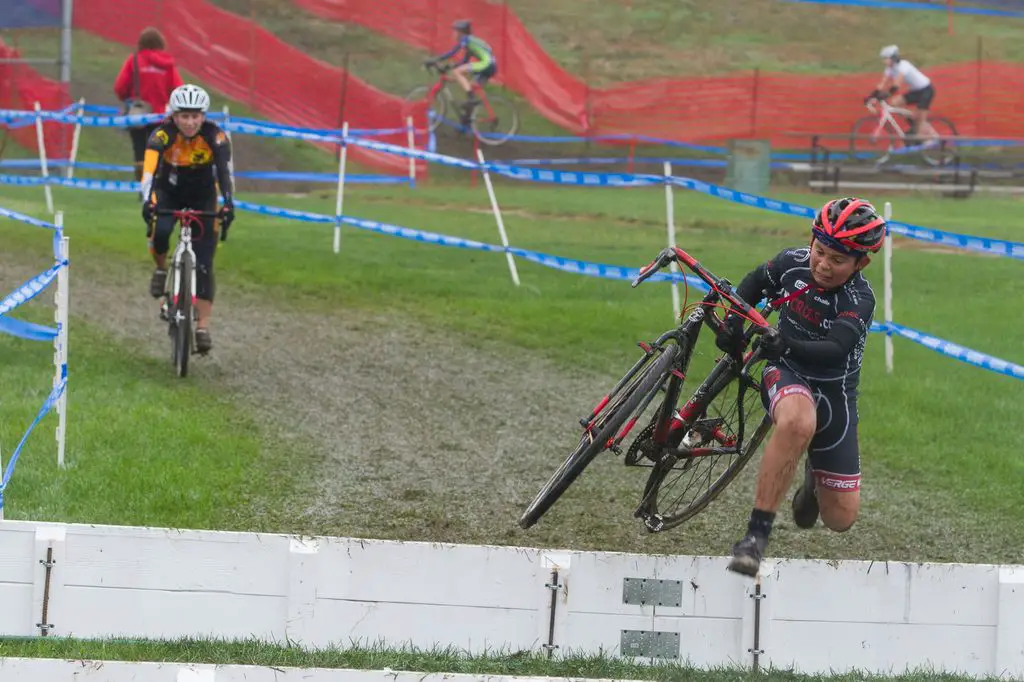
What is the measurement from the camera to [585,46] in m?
34.0

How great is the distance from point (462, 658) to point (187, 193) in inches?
255

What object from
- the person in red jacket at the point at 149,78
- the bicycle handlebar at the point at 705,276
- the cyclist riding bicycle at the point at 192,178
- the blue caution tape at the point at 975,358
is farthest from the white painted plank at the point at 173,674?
the person in red jacket at the point at 149,78

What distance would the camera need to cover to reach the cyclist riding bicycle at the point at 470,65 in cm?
2734

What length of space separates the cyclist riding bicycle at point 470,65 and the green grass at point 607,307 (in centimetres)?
206

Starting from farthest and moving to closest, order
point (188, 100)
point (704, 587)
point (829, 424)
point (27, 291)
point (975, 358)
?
1. point (188, 100)
2. point (975, 358)
3. point (27, 291)
4. point (829, 424)
5. point (704, 587)

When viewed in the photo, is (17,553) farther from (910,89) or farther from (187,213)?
(910,89)

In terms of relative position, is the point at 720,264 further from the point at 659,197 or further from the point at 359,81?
the point at 359,81

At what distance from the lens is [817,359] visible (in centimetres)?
650

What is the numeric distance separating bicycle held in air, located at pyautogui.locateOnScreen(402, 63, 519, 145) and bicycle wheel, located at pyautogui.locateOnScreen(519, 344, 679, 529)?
20354 millimetres

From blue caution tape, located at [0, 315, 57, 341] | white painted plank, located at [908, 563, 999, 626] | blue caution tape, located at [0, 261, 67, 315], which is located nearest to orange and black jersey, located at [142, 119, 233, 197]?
blue caution tape, located at [0, 315, 57, 341]

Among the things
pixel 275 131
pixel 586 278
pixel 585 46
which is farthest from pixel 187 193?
pixel 585 46

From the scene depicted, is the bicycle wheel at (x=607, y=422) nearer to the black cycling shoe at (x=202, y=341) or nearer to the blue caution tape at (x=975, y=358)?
the blue caution tape at (x=975, y=358)

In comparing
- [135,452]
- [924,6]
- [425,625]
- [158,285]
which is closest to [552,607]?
[425,625]

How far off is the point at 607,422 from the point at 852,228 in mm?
1347
